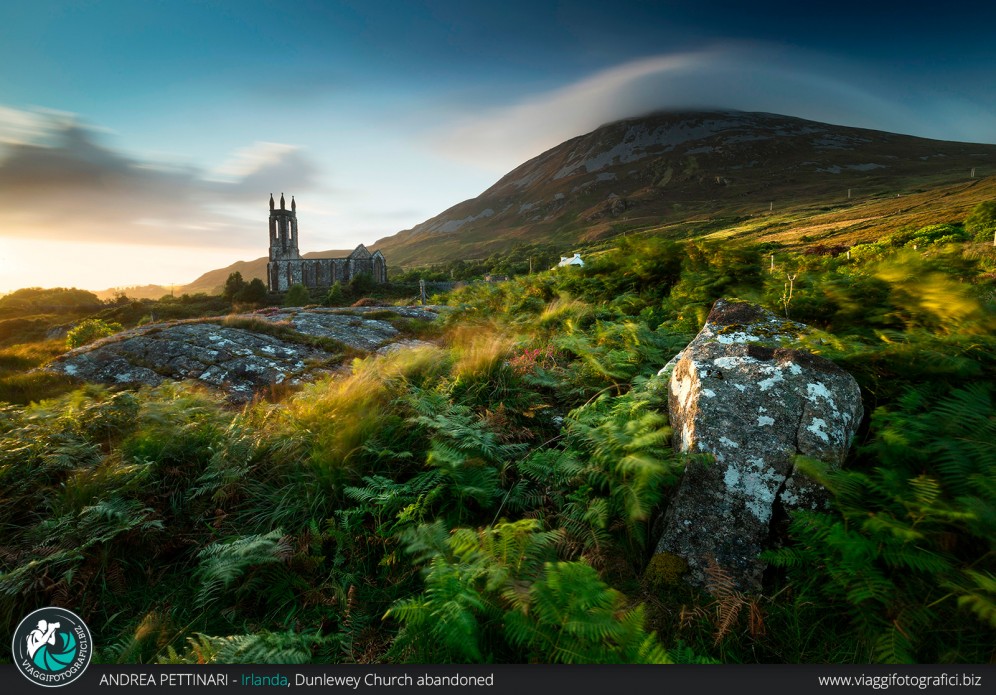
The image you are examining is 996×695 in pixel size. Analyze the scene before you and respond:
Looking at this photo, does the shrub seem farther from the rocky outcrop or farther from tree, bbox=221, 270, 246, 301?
tree, bbox=221, 270, 246, 301

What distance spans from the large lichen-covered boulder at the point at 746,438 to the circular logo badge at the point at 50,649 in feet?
9.39

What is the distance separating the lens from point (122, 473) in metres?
2.88

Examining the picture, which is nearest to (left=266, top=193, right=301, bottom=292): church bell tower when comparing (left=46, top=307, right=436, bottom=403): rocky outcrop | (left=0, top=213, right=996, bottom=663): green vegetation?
(left=46, top=307, right=436, bottom=403): rocky outcrop

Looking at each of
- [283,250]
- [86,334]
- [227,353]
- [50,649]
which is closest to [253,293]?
[283,250]

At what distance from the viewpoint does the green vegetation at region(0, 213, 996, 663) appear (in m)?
1.81

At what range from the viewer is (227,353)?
9180 mm

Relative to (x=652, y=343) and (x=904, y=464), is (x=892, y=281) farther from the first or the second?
(x=904, y=464)

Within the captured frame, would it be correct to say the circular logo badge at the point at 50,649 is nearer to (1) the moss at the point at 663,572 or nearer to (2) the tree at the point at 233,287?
(1) the moss at the point at 663,572

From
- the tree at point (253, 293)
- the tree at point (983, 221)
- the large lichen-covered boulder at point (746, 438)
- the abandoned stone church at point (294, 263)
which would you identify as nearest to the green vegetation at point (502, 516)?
the large lichen-covered boulder at point (746, 438)

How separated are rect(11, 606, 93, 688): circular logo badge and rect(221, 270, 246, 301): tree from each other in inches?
2493

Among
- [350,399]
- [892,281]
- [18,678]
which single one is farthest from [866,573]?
[18,678]

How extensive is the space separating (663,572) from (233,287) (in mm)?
68309

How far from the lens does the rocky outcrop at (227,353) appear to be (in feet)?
27.4

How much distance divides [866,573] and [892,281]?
3.01m
